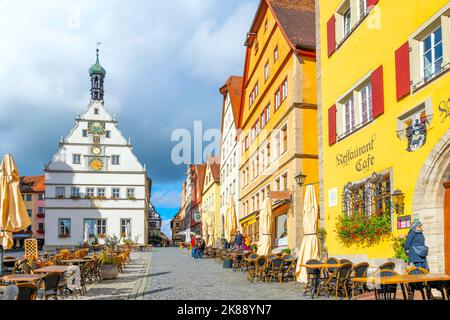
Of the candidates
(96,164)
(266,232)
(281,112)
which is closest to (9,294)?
(266,232)

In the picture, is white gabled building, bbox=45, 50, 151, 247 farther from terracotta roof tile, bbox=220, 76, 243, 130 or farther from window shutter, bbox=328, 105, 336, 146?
window shutter, bbox=328, 105, 336, 146

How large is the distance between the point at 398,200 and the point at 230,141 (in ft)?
101

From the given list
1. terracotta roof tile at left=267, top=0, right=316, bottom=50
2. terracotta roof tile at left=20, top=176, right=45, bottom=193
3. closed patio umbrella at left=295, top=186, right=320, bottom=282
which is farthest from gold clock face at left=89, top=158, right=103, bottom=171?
closed patio umbrella at left=295, top=186, right=320, bottom=282

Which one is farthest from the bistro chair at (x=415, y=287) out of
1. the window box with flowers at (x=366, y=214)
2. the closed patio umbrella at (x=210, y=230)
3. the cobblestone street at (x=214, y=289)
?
the closed patio umbrella at (x=210, y=230)

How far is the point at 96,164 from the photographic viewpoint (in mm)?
50438

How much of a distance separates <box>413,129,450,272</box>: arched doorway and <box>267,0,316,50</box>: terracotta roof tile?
12464mm

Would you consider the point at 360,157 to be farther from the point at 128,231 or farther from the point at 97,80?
the point at 97,80

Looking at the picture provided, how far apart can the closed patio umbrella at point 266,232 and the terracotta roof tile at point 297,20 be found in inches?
284

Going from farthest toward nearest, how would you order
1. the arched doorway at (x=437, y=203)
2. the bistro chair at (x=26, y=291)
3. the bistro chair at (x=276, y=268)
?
the bistro chair at (x=276, y=268)
the arched doorway at (x=437, y=203)
the bistro chair at (x=26, y=291)

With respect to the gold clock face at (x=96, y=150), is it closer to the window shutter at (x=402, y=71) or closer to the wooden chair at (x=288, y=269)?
the wooden chair at (x=288, y=269)

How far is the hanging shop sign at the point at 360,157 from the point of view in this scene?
13885mm
